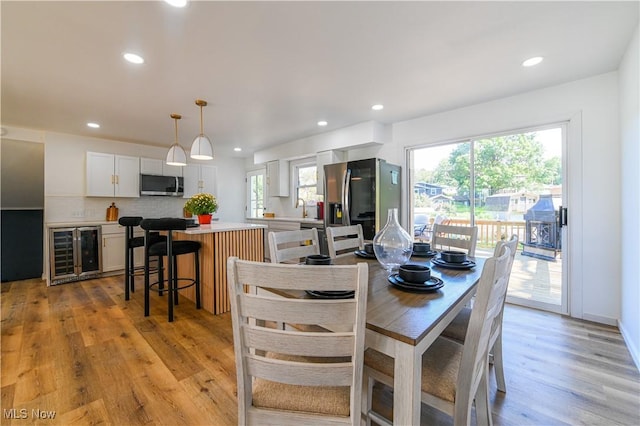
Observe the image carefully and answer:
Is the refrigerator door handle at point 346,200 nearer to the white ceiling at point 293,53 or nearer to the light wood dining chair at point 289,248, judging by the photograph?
the white ceiling at point 293,53

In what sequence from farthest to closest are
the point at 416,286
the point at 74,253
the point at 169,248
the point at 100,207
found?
the point at 100,207 → the point at 74,253 → the point at 169,248 → the point at 416,286

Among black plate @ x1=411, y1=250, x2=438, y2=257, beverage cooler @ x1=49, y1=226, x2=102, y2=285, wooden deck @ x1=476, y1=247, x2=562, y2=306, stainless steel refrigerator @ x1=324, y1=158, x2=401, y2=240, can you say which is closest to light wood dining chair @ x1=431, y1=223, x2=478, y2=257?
black plate @ x1=411, y1=250, x2=438, y2=257

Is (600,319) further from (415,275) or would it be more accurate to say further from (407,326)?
(407,326)

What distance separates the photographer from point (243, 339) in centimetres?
89

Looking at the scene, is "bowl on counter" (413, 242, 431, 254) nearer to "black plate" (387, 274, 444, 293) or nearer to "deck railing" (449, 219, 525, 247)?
"black plate" (387, 274, 444, 293)

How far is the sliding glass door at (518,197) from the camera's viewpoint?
2.83 meters

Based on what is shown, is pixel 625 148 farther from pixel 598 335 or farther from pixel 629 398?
pixel 629 398

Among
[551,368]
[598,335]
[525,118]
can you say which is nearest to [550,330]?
[598,335]

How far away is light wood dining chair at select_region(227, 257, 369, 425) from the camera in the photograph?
30.8 inches

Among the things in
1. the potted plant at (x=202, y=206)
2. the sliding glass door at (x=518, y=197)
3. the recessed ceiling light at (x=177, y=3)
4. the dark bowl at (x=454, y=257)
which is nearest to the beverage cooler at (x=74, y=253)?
the potted plant at (x=202, y=206)

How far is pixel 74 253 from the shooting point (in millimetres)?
4094

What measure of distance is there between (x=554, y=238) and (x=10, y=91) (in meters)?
5.97

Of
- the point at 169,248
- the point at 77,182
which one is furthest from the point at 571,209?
the point at 77,182

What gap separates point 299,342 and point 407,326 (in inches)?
14.1
